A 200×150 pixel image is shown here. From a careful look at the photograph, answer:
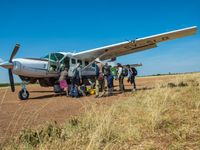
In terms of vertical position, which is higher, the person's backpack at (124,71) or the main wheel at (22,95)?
the person's backpack at (124,71)

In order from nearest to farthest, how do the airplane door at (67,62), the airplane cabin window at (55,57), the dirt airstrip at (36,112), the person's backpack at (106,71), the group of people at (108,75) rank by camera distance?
the dirt airstrip at (36,112)
the group of people at (108,75)
the person's backpack at (106,71)
the airplane cabin window at (55,57)
the airplane door at (67,62)

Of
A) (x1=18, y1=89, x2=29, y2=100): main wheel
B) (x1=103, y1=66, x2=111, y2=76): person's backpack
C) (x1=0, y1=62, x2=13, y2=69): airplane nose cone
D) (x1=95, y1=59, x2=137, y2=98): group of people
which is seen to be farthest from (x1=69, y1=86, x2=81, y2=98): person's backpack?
(x1=0, y1=62, x2=13, y2=69): airplane nose cone

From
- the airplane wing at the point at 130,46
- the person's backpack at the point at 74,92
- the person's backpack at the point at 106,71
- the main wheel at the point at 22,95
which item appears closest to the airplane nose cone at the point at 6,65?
the main wheel at the point at 22,95

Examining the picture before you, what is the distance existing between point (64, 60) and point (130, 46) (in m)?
4.23

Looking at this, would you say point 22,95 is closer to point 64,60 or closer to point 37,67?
point 37,67

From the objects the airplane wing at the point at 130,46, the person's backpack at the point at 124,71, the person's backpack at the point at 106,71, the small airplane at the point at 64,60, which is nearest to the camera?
the person's backpack at the point at 106,71

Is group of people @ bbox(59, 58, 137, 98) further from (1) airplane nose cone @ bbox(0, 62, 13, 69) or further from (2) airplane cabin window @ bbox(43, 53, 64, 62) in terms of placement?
(1) airplane nose cone @ bbox(0, 62, 13, 69)

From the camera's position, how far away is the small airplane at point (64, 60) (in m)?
12.2

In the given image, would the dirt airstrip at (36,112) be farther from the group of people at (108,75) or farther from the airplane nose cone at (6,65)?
the airplane nose cone at (6,65)

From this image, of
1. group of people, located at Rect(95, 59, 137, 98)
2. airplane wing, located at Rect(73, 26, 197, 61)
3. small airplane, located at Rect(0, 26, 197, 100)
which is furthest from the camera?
airplane wing, located at Rect(73, 26, 197, 61)

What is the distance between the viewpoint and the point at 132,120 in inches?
183

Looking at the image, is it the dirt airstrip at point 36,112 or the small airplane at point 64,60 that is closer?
the dirt airstrip at point 36,112

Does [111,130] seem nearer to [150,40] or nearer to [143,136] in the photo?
[143,136]

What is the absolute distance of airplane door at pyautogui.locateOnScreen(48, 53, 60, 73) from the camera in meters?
13.8
